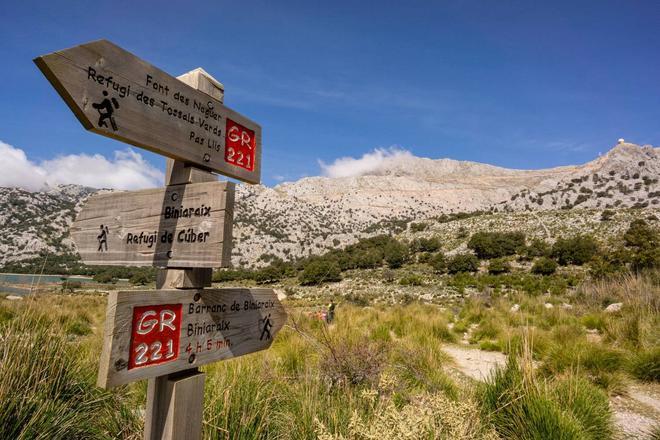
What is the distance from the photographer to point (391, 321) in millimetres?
9688

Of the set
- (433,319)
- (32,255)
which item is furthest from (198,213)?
(32,255)

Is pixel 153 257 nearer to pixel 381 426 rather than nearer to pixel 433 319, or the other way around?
pixel 381 426

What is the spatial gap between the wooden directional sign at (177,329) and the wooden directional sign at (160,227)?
A: 0.72ft

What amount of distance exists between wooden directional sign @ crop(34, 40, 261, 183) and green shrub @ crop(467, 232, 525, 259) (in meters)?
33.8

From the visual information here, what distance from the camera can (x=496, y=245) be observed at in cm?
3269

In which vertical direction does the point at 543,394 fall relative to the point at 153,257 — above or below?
below

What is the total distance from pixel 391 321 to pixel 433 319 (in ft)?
4.14

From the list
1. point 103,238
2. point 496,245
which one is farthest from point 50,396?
point 496,245

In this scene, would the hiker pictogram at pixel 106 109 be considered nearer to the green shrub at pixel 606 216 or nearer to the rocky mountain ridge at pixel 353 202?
the rocky mountain ridge at pixel 353 202

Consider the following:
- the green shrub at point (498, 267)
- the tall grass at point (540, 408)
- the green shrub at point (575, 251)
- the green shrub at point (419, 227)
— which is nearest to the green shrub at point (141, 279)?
the green shrub at point (498, 267)

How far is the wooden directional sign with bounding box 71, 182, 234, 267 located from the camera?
5.61ft

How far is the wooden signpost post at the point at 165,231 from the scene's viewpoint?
144cm

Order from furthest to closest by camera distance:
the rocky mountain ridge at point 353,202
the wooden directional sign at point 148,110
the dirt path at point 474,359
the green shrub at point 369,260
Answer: the rocky mountain ridge at point 353,202 → the green shrub at point 369,260 → the dirt path at point 474,359 → the wooden directional sign at point 148,110

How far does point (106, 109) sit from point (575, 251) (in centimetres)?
3244
